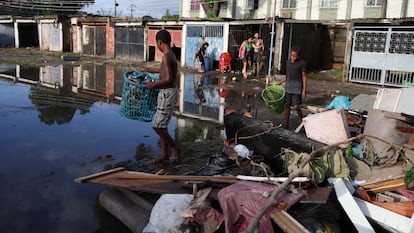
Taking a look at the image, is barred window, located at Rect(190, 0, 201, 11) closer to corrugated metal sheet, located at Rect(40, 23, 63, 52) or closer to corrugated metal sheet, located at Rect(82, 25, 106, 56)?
corrugated metal sheet, located at Rect(82, 25, 106, 56)

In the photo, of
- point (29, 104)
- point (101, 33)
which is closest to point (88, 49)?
point (101, 33)

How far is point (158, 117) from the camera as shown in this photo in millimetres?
5113

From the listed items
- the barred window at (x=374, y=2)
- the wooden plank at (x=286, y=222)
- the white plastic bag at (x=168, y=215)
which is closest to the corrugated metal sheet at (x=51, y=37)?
the barred window at (x=374, y=2)

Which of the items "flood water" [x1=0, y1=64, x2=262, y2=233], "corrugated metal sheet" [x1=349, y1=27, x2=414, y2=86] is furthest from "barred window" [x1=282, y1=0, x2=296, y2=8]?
"flood water" [x1=0, y1=64, x2=262, y2=233]

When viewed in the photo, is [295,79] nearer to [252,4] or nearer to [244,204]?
[244,204]

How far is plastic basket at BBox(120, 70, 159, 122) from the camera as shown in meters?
5.18

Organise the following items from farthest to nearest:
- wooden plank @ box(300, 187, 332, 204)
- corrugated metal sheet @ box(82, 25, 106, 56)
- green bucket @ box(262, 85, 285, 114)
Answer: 1. corrugated metal sheet @ box(82, 25, 106, 56)
2. green bucket @ box(262, 85, 285, 114)
3. wooden plank @ box(300, 187, 332, 204)

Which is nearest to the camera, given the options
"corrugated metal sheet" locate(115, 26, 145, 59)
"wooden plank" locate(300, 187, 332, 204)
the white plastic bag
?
the white plastic bag

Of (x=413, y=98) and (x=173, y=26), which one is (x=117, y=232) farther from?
(x=173, y=26)

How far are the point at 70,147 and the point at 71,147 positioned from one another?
1 centimetres

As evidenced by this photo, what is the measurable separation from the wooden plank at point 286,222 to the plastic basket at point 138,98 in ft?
9.32

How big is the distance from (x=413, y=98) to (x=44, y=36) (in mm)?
33983

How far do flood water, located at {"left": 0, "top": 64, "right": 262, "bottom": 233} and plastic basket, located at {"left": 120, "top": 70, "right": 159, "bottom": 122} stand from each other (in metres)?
0.69

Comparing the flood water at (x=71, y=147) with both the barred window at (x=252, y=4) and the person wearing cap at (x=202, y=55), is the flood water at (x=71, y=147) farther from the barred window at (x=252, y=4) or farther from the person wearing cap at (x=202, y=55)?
the barred window at (x=252, y=4)
